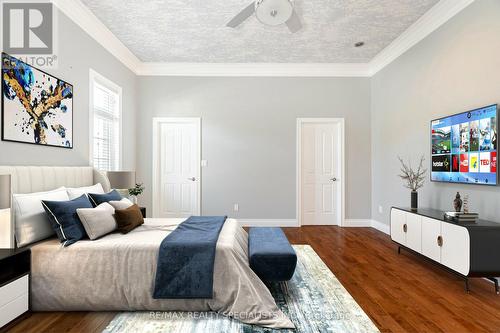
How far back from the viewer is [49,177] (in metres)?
2.65

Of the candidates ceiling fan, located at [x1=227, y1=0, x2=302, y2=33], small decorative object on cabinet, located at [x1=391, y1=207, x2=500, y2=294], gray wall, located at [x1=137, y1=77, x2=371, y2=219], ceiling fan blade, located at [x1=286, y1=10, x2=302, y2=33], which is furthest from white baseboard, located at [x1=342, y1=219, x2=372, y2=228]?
ceiling fan, located at [x1=227, y1=0, x2=302, y2=33]

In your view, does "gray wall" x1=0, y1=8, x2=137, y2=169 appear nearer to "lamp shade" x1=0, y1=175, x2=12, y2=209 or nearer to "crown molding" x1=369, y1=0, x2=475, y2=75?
"lamp shade" x1=0, y1=175, x2=12, y2=209

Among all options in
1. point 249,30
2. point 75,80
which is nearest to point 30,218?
point 75,80

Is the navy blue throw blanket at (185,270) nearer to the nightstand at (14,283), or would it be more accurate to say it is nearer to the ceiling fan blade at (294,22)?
the nightstand at (14,283)

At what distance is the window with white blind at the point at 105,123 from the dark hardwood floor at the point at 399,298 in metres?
2.29

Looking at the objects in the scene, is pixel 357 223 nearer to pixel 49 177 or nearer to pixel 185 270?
pixel 185 270

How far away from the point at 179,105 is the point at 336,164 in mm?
3301

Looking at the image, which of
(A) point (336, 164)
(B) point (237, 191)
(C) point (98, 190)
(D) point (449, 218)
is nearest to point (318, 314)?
(D) point (449, 218)

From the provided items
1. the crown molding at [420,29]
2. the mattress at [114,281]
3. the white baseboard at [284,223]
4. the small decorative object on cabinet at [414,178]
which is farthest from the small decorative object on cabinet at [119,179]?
the crown molding at [420,29]

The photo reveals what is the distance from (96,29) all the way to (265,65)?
2771 millimetres

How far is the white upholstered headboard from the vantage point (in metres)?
2.28

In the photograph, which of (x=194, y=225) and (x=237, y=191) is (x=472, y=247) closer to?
(x=194, y=225)

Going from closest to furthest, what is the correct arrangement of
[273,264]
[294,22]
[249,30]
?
[273,264] → [294,22] → [249,30]
